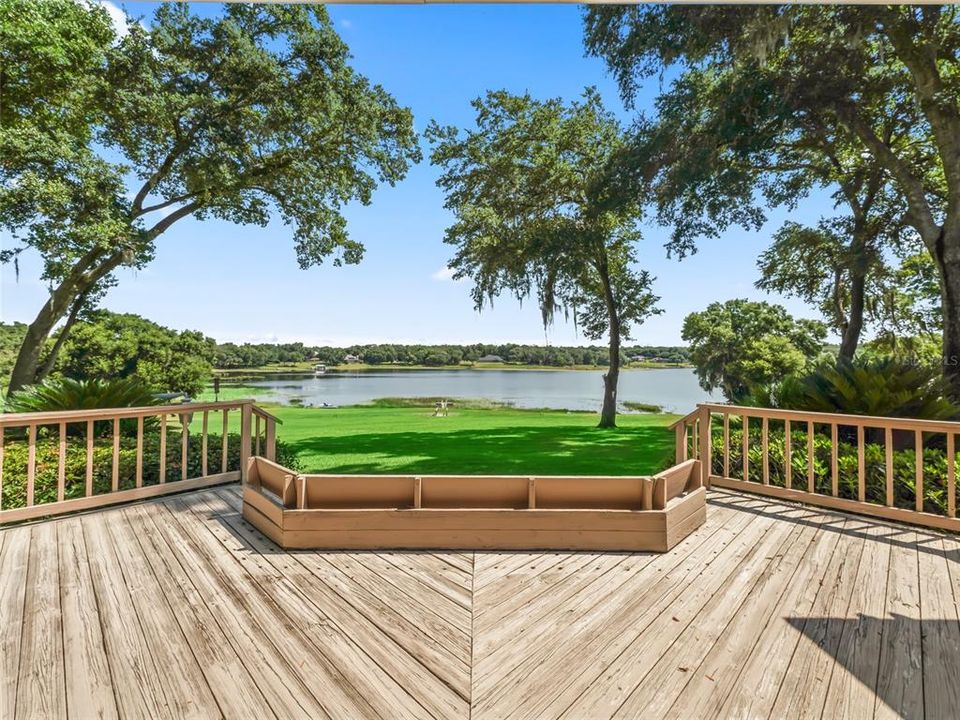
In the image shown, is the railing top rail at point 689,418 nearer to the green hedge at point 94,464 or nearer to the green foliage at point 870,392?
the green foliage at point 870,392

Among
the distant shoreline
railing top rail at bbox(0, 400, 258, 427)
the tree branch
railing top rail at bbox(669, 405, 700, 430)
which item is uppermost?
the tree branch

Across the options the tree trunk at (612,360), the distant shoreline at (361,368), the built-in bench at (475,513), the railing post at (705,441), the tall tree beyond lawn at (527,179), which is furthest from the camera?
the distant shoreline at (361,368)

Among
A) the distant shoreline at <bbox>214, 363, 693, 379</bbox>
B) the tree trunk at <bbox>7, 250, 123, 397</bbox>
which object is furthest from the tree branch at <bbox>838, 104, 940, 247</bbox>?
the tree trunk at <bbox>7, 250, 123, 397</bbox>

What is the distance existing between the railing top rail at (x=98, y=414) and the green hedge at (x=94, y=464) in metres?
0.43

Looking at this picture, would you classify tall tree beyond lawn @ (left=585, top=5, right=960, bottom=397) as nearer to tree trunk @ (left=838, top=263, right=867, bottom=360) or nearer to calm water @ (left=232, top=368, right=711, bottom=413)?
tree trunk @ (left=838, top=263, right=867, bottom=360)

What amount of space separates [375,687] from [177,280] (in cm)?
1363

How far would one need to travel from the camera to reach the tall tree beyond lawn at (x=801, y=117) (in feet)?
17.6

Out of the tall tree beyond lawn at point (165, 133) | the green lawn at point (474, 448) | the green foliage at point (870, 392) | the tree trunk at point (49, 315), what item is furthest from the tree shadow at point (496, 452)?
the tree trunk at point (49, 315)

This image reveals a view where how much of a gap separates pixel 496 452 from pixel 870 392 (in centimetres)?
442

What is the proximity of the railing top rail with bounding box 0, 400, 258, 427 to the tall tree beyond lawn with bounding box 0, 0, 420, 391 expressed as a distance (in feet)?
14.3

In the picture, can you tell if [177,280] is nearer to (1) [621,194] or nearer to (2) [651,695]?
(1) [621,194]

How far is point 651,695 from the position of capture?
5.10 feet

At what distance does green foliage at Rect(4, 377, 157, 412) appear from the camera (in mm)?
4637

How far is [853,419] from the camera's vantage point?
3348mm
